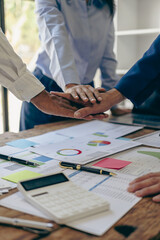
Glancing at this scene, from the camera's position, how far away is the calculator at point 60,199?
56cm

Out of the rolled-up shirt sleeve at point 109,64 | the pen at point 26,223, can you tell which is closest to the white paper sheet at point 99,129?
the rolled-up shirt sleeve at point 109,64

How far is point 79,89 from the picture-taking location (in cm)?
133

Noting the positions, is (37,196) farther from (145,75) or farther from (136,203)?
(145,75)

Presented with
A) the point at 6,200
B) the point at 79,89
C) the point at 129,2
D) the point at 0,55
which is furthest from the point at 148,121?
the point at 129,2

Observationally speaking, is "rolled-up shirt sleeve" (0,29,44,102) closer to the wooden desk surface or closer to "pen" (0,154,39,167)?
"pen" (0,154,39,167)

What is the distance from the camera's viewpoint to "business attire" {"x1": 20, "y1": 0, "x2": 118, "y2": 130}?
1439mm

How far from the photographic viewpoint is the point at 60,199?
606 millimetres

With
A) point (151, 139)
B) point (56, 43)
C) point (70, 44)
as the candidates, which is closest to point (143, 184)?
point (151, 139)

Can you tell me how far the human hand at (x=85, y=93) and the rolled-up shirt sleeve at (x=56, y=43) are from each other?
0.28 ft

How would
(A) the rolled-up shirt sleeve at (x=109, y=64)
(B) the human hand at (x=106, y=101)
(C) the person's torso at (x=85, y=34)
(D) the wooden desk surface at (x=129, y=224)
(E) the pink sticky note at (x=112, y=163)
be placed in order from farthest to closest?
(A) the rolled-up shirt sleeve at (x=109, y=64) < (C) the person's torso at (x=85, y=34) < (B) the human hand at (x=106, y=101) < (E) the pink sticky note at (x=112, y=163) < (D) the wooden desk surface at (x=129, y=224)

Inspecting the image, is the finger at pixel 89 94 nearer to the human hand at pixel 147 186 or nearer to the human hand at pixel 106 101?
the human hand at pixel 106 101

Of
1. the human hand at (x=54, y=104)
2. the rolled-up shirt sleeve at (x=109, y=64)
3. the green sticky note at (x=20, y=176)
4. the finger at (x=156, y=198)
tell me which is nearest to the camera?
the finger at (x=156, y=198)

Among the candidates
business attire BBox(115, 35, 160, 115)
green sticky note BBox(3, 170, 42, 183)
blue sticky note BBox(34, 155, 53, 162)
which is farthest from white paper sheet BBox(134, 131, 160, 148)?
green sticky note BBox(3, 170, 42, 183)

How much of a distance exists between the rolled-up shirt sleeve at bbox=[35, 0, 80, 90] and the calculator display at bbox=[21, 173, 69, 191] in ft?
2.56
